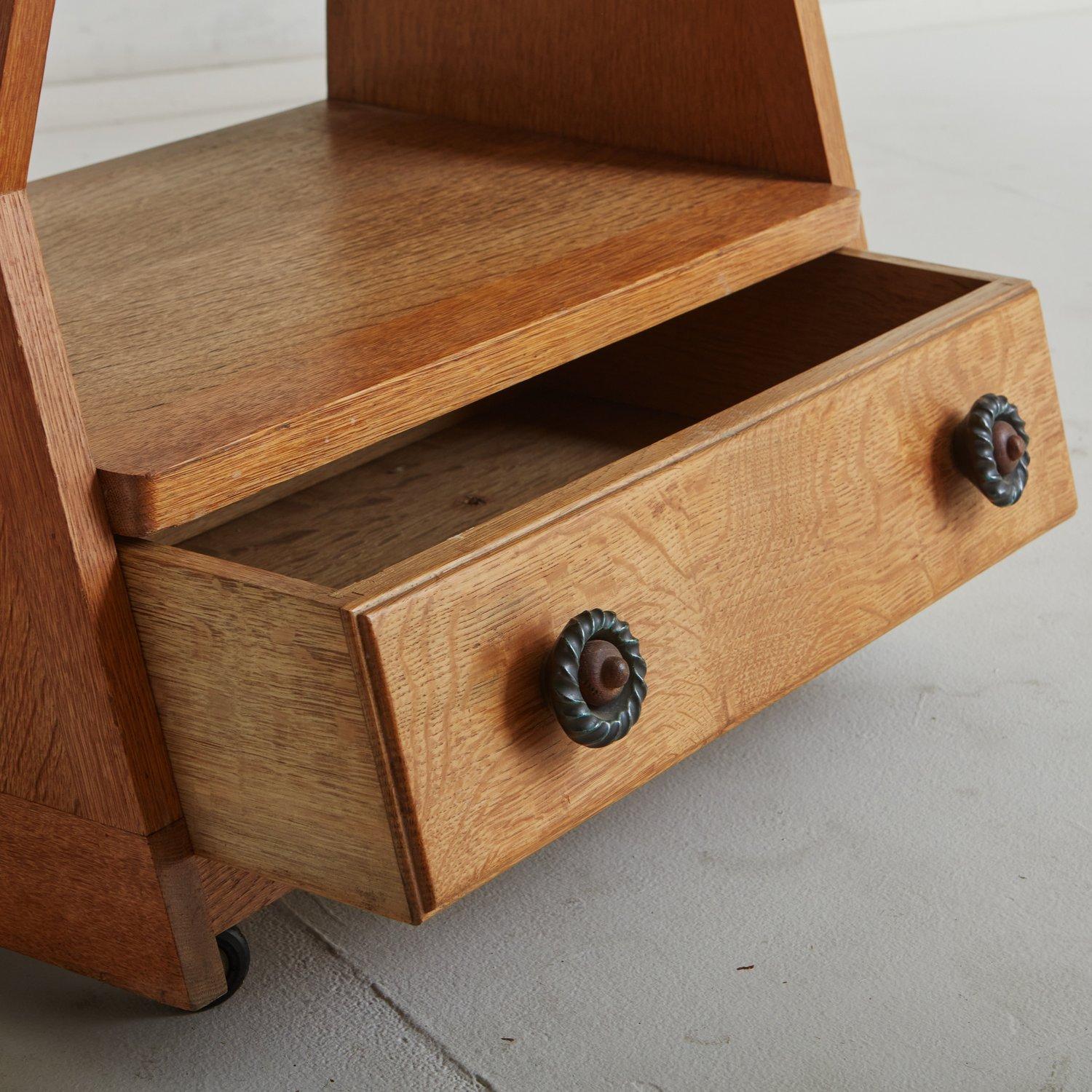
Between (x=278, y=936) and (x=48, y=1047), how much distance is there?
0.11 m

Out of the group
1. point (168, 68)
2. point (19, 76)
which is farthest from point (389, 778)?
point (168, 68)

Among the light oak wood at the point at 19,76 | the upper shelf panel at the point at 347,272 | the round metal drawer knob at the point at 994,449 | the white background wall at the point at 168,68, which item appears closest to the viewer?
the light oak wood at the point at 19,76

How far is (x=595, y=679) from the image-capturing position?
0.63 meters

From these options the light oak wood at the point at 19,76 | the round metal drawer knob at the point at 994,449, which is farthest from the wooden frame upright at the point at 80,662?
the round metal drawer knob at the point at 994,449

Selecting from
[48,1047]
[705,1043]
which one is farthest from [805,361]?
[48,1047]

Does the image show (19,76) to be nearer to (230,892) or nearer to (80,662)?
(80,662)

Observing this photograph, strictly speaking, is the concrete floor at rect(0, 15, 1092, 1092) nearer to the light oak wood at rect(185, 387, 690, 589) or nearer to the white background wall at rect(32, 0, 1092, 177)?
the light oak wood at rect(185, 387, 690, 589)

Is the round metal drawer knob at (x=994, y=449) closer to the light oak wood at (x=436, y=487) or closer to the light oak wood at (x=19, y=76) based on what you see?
the light oak wood at (x=436, y=487)

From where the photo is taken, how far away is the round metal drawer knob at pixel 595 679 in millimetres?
620

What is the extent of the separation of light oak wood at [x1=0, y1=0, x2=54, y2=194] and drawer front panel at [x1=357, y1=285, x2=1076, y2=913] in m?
0.20

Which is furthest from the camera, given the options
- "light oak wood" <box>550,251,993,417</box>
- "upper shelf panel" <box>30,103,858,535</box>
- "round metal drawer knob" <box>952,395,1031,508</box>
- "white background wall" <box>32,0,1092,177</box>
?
"white background wall" <box>32,0,1092,177</box>

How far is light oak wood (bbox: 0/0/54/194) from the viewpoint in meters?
0.55

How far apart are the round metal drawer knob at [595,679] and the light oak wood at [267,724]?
8 centimetres

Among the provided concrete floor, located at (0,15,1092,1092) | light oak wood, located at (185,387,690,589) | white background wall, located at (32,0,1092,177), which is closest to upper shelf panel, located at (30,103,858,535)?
light oak wood, located at (185,387,690,589)
